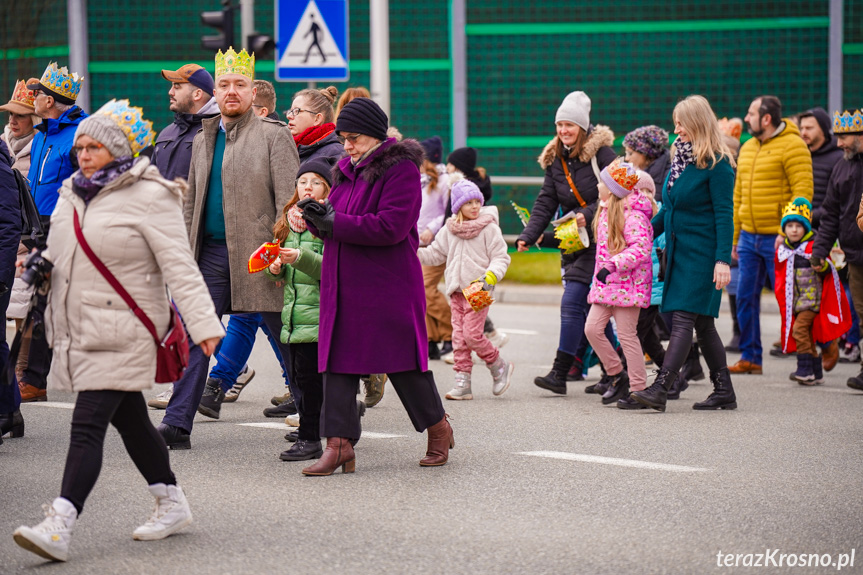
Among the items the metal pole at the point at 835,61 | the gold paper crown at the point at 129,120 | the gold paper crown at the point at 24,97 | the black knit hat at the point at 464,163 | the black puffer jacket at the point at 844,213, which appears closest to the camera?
the gold paper crown at the point at 129,120

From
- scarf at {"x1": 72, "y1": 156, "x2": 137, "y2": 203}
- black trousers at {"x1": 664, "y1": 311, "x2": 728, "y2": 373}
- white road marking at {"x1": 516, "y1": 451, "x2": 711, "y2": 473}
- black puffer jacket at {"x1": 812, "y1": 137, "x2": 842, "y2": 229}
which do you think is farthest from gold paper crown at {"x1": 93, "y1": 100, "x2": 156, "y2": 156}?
black puffer jacket at {"x1": 812, "y1": 137, "x2": 842, "y2": 229}

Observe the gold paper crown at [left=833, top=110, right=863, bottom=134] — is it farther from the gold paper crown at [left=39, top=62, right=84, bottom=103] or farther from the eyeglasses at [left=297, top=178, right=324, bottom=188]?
the gold paper crown at [left=39, top=62, right=84, bottom=103]

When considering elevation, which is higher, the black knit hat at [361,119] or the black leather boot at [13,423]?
the black knit hat at [361,119]

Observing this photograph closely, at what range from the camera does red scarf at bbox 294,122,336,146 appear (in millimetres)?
7641

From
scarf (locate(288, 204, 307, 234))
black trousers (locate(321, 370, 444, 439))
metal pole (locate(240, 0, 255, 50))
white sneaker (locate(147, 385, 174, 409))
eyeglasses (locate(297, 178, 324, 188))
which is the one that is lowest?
white sneaker (locate(147, 385, 174, 409))

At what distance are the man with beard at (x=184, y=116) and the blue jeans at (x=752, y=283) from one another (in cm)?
516

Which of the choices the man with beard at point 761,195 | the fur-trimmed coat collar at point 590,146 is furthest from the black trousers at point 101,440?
the man with beard at point 761,195

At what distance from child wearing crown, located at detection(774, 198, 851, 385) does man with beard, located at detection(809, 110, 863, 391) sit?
0.14 meters

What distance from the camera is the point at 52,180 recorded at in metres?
8.67

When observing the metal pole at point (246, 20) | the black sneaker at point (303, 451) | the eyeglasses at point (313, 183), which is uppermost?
the metal pole at point (246, 20)

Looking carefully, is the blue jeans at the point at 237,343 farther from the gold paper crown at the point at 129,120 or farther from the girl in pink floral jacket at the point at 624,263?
the gold paper crown at the point at 129,120

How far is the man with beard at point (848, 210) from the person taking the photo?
980cm

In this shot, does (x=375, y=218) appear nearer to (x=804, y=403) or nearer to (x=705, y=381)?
(x=804, y=403)

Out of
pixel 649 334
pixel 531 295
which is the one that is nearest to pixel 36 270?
pixel 649 334
